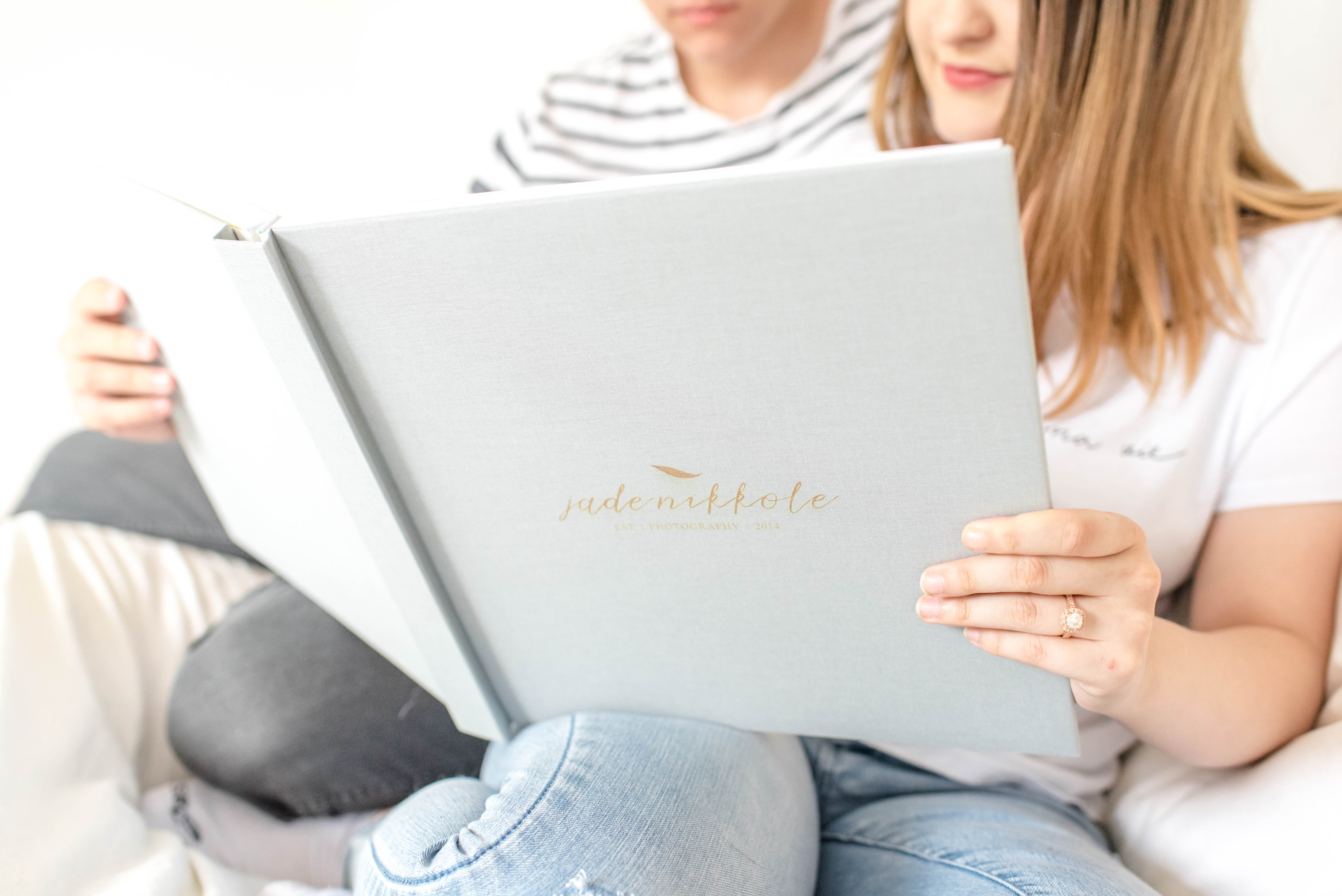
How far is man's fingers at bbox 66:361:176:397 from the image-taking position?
670 millimetres

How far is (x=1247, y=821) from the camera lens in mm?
584

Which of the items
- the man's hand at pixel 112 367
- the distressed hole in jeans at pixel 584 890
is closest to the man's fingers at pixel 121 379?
the man's hand at pixel 112 367

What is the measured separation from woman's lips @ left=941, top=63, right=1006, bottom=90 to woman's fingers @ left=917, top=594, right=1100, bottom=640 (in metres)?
0.44

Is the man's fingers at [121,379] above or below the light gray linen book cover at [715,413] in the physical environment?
above

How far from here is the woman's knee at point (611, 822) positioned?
51cm

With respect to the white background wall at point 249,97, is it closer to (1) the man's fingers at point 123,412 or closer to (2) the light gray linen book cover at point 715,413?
(1) the man's fingers at point 123,412

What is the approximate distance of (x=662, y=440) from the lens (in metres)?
0.45

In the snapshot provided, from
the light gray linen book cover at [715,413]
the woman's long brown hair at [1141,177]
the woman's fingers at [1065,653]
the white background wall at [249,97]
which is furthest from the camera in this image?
the white background wall at [249,97]

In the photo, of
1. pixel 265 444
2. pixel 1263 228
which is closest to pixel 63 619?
pixel 265 444

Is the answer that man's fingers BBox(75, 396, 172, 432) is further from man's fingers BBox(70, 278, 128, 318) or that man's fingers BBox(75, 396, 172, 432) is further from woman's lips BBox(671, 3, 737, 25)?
woman's lips BBox(671, 3, 737, 25)

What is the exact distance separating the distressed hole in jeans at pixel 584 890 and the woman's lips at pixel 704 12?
732 millimetres

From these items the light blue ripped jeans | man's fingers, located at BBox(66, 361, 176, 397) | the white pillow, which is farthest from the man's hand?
the white pillow

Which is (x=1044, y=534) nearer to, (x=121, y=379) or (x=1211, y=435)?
(x=1211, y=435)

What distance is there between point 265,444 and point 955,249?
469 mm
